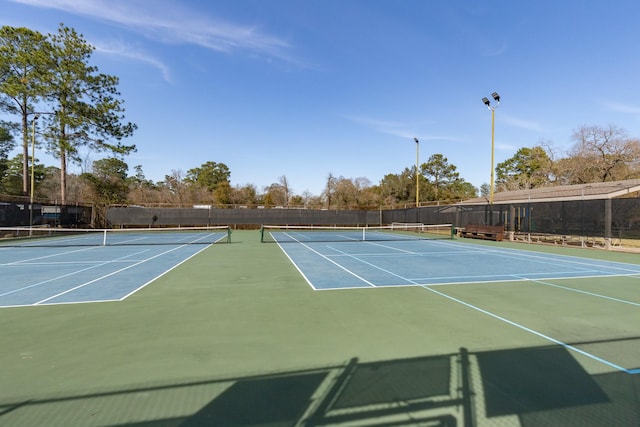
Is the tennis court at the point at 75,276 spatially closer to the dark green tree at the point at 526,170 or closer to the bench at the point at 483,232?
the bench at the point at 483,232

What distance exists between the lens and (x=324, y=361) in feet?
11.2

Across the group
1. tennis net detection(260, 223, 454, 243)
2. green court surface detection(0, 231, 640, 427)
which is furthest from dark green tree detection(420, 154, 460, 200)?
green court surface detection(0, 231, 640, 427)

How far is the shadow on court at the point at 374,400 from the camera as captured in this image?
2.46 meters

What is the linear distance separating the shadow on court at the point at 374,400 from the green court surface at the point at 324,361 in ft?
0.05

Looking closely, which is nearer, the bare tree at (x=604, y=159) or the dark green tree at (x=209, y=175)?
the bare tree at (x=604, y=159)

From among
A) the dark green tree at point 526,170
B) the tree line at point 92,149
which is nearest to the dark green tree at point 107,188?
the tree line at point 92,149

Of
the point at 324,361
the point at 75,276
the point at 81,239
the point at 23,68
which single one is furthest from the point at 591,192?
the point at 23,68

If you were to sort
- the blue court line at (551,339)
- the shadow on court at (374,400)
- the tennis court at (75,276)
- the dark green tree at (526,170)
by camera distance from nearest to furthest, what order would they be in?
the shadow on court at (374,400)
the blue court line at (551,339)
the tennis court at (75,276)
the dark green tree at (526,170)

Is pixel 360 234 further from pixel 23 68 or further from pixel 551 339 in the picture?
pixel 23 68

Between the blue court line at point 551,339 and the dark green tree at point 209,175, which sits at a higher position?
the dark green tree at point 209,175

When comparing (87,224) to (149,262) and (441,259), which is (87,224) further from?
(441,259)

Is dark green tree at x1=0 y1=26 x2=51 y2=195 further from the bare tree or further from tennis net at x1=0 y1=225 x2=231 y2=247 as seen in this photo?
the bare tree

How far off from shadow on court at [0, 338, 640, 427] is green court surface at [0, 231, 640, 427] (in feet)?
0.05

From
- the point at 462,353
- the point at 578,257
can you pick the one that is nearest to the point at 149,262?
the point at 462,353
